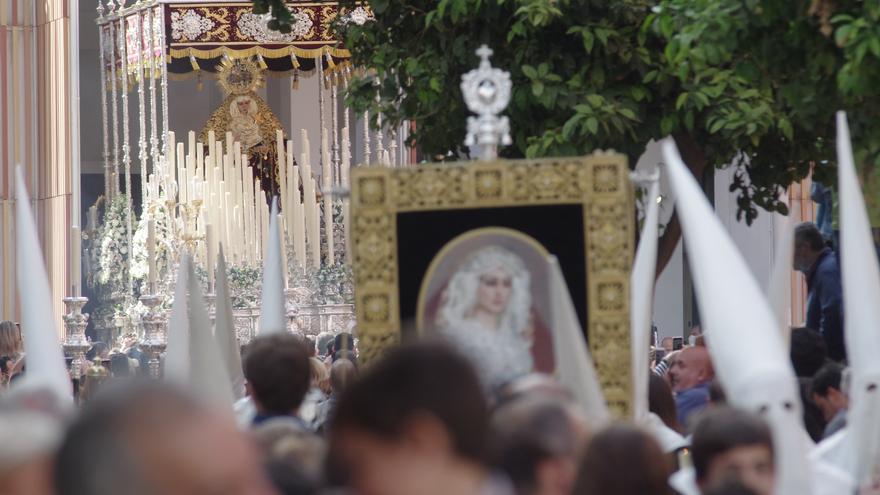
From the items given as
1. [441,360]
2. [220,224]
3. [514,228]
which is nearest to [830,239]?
[514,228]

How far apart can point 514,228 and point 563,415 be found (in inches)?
138

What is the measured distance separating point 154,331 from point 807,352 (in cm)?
820

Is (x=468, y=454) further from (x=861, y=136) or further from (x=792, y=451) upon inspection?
(x=861, y=136)

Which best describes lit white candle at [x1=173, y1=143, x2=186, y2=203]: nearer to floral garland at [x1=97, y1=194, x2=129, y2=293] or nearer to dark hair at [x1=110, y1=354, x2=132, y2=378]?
floral garland at [x1=97, y1=194, x2=129, y2=293]

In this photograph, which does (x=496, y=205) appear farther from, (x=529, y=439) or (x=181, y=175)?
(x=181, y=175)

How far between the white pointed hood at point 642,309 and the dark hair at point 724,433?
2.38 meters

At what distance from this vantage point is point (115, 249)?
22156 millimetres

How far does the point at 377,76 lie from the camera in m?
11.6

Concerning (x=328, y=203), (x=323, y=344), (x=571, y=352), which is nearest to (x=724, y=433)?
(x=571, y=352)

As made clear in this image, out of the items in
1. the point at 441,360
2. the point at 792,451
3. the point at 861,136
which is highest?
the point at 861,136

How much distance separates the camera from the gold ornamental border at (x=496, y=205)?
7.46 m

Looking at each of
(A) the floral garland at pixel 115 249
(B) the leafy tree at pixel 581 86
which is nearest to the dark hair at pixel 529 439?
(B) the leafy tree at pixel 581 86

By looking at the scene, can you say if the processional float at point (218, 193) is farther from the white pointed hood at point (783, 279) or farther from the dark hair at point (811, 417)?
the white pointed hood at point (783, 279)

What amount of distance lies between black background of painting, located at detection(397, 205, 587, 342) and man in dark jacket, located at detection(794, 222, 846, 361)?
3.07m
